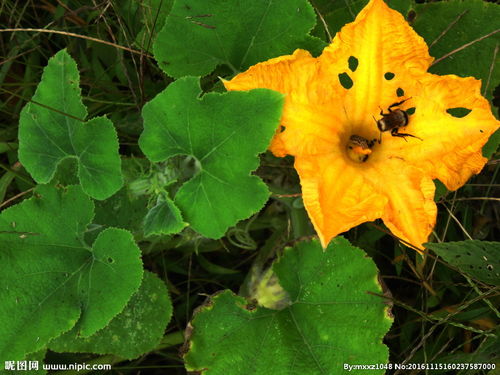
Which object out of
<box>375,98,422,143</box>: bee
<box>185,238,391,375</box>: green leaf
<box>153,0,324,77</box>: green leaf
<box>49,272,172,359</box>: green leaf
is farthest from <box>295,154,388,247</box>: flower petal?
<box>49,272,172,359</box>: green leaf

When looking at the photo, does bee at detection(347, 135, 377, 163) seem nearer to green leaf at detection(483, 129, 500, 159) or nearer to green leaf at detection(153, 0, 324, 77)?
green leaf at detection(153, 0, 324, 77)

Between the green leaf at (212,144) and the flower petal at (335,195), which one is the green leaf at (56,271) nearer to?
the green leaf at (212,144)

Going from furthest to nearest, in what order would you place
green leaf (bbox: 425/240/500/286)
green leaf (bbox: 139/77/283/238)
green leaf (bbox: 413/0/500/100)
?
1. green leaf (bbox: 413/0/500/100)
2. green leaf (bbox: 425/240/500/286)
3. green leaf (bbox: 139/77/283/238)

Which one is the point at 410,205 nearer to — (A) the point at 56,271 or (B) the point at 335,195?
(B) the point at 335,195

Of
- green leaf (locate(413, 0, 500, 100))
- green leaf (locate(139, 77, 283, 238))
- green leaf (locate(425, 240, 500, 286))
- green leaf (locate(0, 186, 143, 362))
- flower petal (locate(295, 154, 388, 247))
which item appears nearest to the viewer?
flower petal (locate(295, 154, 388, 247))

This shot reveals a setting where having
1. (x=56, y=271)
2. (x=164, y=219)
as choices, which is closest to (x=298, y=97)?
(x=164, y=219)

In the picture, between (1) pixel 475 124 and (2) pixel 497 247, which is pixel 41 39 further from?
(2) pixel 497 247

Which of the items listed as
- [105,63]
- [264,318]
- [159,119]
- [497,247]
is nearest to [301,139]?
[159,119]
